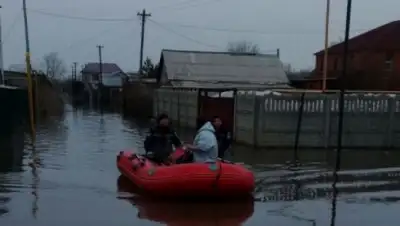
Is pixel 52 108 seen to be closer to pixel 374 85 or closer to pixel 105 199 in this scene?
pixel 374 85

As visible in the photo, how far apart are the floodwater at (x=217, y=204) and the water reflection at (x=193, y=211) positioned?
0.05ft

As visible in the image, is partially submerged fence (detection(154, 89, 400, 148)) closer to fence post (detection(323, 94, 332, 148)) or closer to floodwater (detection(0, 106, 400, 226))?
fence post (detection(323, 94, 332, 148))

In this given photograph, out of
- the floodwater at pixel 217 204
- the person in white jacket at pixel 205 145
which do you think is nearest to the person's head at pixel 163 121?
the floodwater at pixel 217 204

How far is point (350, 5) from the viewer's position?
53.5ft

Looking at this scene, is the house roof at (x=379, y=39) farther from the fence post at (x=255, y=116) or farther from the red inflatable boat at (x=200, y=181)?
the red inflatable boat at (x=200, y=181)

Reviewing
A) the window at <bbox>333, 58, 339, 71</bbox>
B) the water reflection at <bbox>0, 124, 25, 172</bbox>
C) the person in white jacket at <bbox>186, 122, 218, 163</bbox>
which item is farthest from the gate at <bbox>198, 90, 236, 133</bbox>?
the window at <bbox>333, 58, 339, 71</bbox>

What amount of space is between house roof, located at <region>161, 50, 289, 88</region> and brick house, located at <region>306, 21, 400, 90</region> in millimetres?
3227

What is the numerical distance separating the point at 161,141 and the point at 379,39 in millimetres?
46057

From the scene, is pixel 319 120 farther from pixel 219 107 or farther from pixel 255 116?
pixel 219 107

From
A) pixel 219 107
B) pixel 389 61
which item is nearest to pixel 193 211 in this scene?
pixel 219 107

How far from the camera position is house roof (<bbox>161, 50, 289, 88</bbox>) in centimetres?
4853

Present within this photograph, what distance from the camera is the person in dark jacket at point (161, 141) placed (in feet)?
45.7

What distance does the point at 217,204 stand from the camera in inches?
473

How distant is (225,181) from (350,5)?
21.7 ft
